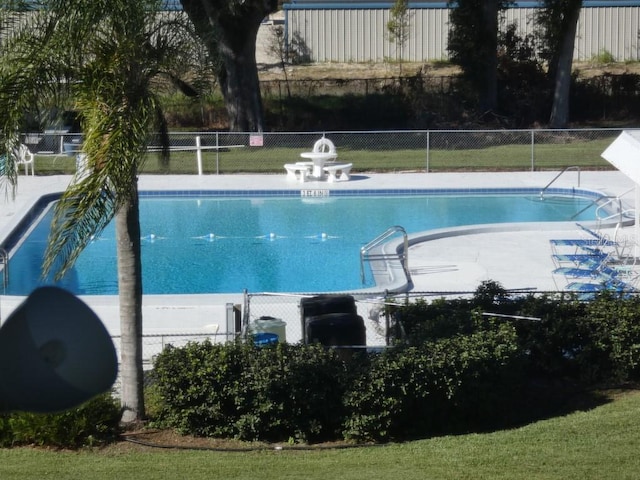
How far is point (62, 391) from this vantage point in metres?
1.94

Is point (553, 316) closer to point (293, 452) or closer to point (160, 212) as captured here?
point (293, 452)

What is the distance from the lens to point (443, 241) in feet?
59.7

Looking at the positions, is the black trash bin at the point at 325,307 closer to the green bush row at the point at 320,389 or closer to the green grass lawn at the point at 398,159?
the green bush row at the point at 320,389

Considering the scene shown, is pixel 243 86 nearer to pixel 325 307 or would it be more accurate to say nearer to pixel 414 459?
pixel 325 307

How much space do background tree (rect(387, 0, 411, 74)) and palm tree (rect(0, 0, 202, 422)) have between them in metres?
32.1

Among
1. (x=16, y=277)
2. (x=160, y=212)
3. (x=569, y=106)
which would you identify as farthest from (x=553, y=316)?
(x=569, y=106)

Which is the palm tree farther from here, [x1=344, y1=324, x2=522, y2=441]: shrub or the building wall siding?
the building wall siding

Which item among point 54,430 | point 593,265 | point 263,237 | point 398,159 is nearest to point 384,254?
point 593,265

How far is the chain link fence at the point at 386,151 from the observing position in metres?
26.6

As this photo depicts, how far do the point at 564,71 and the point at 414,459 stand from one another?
86.3ft

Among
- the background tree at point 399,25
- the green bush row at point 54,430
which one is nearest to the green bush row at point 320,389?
the green bush row at point 54,430

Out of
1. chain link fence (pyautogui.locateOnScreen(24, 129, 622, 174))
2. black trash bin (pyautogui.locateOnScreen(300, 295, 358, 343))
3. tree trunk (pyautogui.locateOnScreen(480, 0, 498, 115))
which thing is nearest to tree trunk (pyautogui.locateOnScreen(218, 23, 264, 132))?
chain link fence (pyautogui.locateOnScreen(24, 129, 622, 174))

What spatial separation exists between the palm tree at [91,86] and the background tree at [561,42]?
25.3 m

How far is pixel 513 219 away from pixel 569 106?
15.1m
